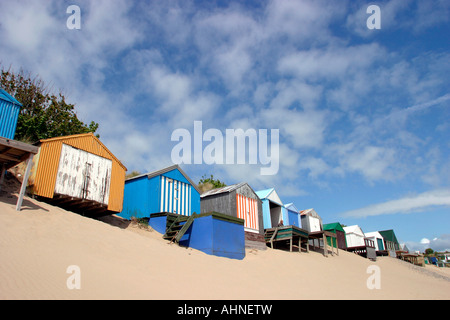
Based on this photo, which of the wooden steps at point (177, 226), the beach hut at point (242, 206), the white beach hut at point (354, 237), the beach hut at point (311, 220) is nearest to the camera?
the wooden steps at point (177, 226)

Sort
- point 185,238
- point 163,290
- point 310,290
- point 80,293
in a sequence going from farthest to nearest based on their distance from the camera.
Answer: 1. point 185,238
2. point 310,290
3. point 163,290
4. point 80,293

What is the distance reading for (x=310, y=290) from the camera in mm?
10273

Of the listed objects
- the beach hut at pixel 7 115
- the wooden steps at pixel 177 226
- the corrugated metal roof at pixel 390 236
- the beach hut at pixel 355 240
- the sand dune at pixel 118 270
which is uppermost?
the beach hut at pixel 7 115

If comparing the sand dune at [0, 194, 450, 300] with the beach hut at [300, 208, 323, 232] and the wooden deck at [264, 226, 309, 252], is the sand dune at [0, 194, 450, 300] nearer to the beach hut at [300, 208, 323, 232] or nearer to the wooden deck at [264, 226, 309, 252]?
the wooden deck at [264, 226, 309, 252]

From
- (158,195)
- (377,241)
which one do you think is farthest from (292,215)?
(377,241)

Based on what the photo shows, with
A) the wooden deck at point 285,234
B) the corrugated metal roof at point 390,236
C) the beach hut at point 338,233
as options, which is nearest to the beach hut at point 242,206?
the wooden deck at point 285,234

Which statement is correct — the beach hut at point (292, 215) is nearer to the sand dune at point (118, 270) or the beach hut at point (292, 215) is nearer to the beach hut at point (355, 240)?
the beach hut at point (355, 240)

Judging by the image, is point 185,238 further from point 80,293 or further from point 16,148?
point 80,293

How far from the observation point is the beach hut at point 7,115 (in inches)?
580

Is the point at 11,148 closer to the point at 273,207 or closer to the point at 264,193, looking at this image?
the point at 264,193

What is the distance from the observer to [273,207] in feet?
86.7

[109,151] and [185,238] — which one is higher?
[109,151]
